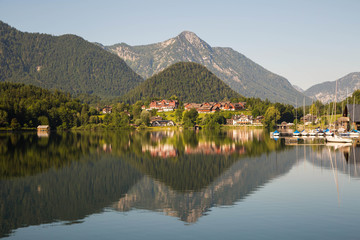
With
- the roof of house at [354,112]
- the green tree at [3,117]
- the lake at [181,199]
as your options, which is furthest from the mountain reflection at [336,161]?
the green tree at [3,117]

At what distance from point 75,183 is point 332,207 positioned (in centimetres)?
2678

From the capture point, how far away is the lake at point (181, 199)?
1011 inches

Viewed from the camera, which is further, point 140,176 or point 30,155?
point 30,155

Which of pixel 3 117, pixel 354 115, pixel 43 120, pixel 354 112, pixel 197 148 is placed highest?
pixel 3 117

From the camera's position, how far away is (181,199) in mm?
34438

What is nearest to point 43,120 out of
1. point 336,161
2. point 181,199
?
point 336,161

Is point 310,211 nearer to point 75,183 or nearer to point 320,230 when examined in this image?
point 320,230

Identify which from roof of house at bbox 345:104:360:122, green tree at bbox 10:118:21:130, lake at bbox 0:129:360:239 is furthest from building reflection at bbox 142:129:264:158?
green tree at bbox 10:118:21:130

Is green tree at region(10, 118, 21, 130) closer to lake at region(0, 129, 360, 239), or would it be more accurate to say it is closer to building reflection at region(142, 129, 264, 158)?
building reflection at region(142, 129, 264, 158)

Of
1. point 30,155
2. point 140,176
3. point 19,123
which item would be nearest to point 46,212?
point 140,176

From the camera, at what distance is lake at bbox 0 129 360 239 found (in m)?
25.7

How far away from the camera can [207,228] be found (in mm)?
25891

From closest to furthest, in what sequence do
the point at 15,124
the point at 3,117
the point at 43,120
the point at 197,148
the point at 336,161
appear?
1. the point at 336,161
2. the point at 197,148
3. the point at 3,117
4. the point at 15,124
5. the point at 43,120

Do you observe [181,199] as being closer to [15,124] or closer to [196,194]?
[196,194]
